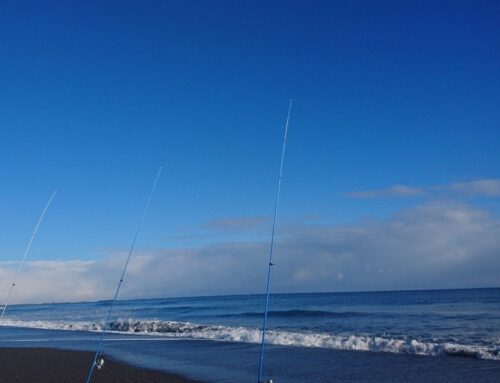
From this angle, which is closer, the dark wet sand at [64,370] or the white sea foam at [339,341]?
the dark wet sand at [64,370]

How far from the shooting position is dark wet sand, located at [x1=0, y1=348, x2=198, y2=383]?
11094mm

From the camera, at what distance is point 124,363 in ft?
44.1

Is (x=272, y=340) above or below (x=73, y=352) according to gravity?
above

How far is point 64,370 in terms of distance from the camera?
12.3 meters

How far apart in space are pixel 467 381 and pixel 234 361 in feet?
20.5

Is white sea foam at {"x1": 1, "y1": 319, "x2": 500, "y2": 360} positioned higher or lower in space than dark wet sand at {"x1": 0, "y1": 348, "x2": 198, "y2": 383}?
higher

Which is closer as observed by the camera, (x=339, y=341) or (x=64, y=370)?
(x=64, y=370)

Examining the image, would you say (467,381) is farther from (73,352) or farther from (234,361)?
(73,352)

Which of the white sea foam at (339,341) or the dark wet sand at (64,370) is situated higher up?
the white sea foam at (339,341)

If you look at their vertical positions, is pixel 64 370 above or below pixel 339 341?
below

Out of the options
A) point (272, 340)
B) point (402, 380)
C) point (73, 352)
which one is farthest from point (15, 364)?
point (402, 380)

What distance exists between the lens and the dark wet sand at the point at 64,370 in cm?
1109

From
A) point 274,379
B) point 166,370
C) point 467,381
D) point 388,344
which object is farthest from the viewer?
point 388,344

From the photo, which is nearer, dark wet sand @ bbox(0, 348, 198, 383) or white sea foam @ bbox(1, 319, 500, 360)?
dark wet sand @ bbox(0, 348, 198, 383)
